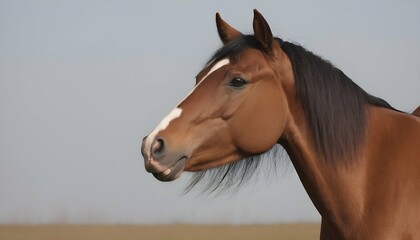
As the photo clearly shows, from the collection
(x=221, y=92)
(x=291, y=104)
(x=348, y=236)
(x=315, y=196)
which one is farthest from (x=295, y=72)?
(x=348, y=236)

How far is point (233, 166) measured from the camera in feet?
17.7

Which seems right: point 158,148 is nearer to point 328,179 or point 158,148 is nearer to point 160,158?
point 160,158

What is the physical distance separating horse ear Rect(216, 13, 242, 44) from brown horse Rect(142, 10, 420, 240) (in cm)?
36

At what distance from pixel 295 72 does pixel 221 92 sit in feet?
2.02

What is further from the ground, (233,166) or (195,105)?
(195,105)

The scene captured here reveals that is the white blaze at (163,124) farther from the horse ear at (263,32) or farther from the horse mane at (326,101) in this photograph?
the horse ear at (263,32)

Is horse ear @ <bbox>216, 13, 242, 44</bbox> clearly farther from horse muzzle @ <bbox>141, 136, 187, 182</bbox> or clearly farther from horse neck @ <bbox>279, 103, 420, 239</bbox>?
horse muzzle @ <bbox>141, 136, 187, 182</bbox>

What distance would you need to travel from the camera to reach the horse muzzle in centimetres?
462

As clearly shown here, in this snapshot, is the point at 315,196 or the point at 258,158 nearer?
the point at 315,196

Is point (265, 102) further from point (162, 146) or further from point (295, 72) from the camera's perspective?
point (162, 146)

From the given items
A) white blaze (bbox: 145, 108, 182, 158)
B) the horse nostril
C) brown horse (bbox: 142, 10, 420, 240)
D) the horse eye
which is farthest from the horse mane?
the horse nostril

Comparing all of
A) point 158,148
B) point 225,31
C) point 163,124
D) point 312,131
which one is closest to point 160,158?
point 158,148

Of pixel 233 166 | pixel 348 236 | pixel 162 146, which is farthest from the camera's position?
pixel 233 166

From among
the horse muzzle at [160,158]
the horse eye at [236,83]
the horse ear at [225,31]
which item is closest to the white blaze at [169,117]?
the horse muzzle at [160,158]
